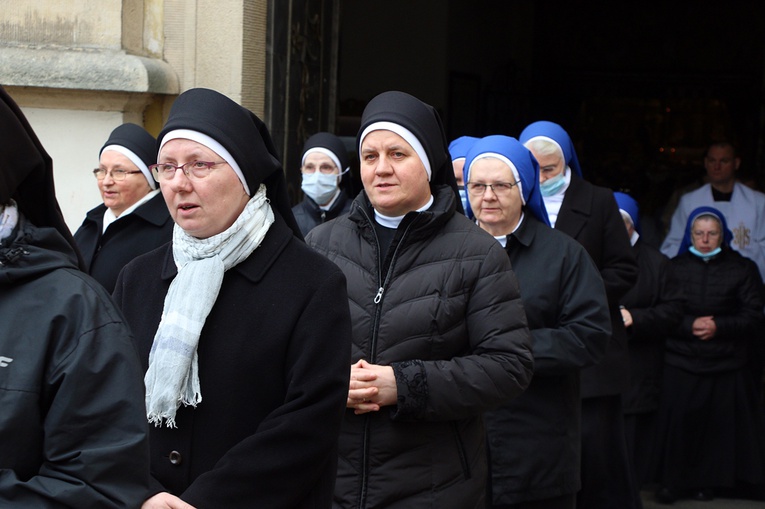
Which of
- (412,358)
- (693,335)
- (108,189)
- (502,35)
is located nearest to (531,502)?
(412,358)

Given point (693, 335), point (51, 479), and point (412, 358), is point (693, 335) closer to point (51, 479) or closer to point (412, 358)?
point (412, 358)

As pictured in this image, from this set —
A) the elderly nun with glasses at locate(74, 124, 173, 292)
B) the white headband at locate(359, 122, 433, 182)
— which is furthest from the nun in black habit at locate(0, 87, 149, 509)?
the elderly nun with glasses at locate(74, 124, 173, 292)

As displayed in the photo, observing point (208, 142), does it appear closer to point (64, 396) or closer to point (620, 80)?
point (64, 396)

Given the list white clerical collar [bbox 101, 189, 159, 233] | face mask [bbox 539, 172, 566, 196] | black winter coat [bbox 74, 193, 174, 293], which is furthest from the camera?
face mask [bbox 539, 172, 566, 196]

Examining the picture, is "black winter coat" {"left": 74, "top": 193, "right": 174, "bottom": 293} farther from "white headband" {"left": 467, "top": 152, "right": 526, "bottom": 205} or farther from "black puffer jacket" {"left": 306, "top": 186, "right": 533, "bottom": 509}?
"black puffer jacket" {"left": 306, "top": 186, "right": 533, "bottom": 509}

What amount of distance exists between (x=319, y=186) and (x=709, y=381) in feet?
8.53

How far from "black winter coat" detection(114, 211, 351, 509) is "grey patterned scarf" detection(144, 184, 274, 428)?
0.04m

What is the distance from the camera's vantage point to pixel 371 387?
3535 millimetres

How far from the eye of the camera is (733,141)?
50.4 feet

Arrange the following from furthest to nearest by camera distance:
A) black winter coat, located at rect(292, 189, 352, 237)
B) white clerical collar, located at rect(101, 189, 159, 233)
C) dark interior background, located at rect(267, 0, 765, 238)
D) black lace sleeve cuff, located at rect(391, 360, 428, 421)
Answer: dark interior background, located at rect(267, 0, 765, 238)
black winter coat, located at rect(292, 189, 352, 237)
white clerical collar, located at rect(101, 189, 159, 233)
black lace sleeve cuff, located at rect(391, 360, 428, 421)

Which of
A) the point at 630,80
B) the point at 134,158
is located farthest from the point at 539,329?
the point at 630,80

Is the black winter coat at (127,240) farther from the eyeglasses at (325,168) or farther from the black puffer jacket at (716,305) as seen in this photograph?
the black puffer jacket at (716,305)

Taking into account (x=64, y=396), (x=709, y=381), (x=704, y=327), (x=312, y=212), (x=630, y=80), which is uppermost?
(x=630, y=80)

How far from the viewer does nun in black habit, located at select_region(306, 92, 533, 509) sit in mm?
3580
